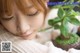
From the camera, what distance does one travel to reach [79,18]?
0.63m

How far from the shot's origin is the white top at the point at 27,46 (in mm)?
598

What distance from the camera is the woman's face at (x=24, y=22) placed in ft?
1.87

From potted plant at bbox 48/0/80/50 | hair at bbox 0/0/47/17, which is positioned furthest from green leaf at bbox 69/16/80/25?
hair at bbox 0/0/47/17

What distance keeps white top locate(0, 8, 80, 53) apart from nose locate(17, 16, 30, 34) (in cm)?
3

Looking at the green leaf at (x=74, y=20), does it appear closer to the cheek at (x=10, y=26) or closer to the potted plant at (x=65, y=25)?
the potted plant at (x=65, y=25)

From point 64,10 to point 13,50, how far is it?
0.59 feet

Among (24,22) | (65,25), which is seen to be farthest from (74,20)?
(24,22)

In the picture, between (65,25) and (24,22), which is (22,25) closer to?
(24,22)

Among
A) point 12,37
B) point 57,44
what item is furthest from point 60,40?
point 12,37

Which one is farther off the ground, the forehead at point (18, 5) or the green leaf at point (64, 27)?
the forehead at point (18, 5)

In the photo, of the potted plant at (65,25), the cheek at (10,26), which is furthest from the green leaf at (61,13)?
the cheek at (10,26)

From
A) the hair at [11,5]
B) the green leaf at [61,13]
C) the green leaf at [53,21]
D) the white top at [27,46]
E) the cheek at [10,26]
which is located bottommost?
the white top at [27,46]

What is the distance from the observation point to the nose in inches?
22.6

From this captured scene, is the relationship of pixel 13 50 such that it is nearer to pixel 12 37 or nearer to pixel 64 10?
pixel 12 37
